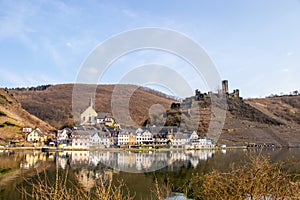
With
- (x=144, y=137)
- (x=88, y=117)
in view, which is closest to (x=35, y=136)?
(x=144, y=137)

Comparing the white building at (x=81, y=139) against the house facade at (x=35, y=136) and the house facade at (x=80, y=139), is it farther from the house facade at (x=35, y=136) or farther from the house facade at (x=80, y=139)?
the house facade at (x=35, y=136)

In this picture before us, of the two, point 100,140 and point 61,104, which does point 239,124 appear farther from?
point 61,104

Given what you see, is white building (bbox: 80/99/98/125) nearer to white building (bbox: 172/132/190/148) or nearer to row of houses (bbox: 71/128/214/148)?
row of houses (bbox: 71/128/214/148)

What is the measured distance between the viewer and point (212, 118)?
232ft

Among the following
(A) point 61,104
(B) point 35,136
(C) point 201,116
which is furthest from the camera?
(A) point 61,104

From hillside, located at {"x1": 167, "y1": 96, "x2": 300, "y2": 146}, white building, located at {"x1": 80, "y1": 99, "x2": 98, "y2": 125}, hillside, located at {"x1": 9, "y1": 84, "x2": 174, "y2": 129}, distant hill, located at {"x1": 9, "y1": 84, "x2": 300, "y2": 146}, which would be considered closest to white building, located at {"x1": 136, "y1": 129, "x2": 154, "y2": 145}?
distant hill, located at {"x1": 9, "y1": 84, "x2": 300, "y2": 146}

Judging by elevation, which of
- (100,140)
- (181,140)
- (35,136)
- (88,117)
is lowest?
(181,140)

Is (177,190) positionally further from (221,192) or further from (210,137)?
(210,137)

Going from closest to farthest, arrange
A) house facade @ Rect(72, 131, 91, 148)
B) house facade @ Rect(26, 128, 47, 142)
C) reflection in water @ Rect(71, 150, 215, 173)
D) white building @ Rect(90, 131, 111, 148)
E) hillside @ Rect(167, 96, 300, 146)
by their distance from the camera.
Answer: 1. reflection in water @ Rect(71, 150, 215, 173)
2. house facade @ Rect(26, 128, 47, 142)
3. house facade @ Rect(72, 131, 91, 148)
4. white building @ Rect(90, 131, 111, 148)
5. hillside @ Rect(167, 96, 300, 146)

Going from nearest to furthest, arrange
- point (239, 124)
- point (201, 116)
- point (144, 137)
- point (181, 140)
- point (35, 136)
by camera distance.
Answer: point (35, 136) < point (144, 137) < point (181, 140) < point (239, 124) < point (201, 116)

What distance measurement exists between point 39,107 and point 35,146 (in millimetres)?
42203

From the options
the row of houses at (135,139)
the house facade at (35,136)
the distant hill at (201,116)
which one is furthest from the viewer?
the distant hill at (201,116)

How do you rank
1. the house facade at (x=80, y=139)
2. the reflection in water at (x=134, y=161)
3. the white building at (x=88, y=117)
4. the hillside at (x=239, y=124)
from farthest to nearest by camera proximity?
the white building at (x=88, y=117), the hillside at (x=239, y=124), the house facade at (x=80, y=139), the reflection in water at (x=134, y=161)

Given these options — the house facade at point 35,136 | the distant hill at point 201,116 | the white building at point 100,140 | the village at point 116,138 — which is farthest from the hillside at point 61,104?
the house facade at point 35,136
